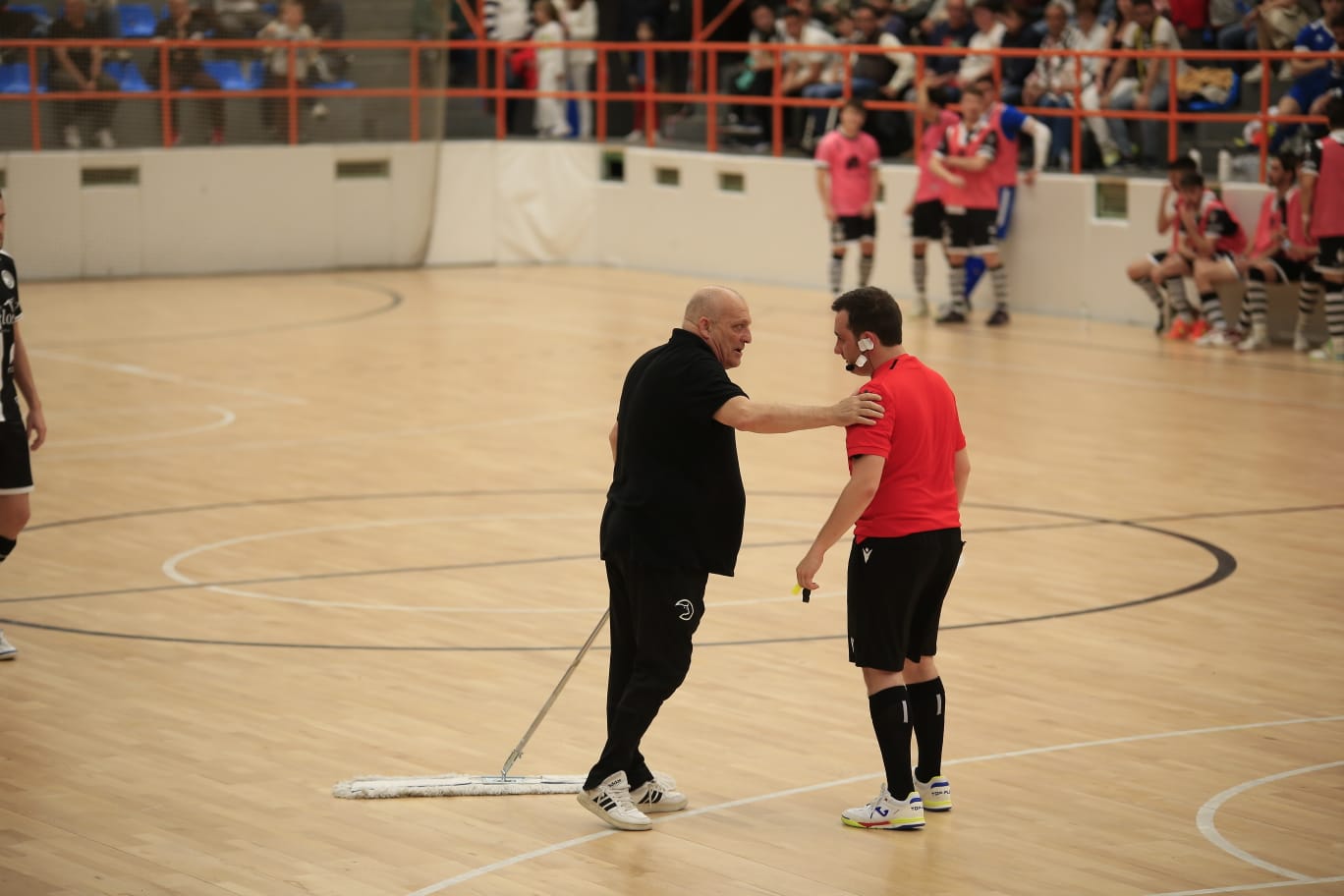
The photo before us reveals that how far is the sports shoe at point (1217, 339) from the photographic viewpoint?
19.8 metres

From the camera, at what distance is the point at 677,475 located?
7.09m

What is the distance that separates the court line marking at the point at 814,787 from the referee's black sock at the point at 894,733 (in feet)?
1.97

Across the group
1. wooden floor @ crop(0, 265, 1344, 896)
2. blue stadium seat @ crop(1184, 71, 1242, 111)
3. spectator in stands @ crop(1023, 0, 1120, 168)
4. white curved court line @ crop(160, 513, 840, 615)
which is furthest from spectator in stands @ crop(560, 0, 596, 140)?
white curved court line @ crop(160, 513, 840, 615)

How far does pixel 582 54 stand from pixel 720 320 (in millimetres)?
21341

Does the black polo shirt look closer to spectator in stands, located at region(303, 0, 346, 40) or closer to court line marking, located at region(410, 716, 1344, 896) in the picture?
court line marking, located at region(410, 716, 1344, 896)

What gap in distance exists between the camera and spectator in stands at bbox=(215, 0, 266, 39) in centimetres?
2588

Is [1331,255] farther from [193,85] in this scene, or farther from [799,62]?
[193,85]

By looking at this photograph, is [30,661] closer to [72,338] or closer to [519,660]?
[519,660]

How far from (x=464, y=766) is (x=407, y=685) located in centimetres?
127

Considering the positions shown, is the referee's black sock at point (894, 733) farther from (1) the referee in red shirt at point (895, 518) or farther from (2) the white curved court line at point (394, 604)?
(2) the white curved court line at point (394, 604)

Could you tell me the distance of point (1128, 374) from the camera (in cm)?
1847

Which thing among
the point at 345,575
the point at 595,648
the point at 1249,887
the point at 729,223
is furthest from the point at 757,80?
the point at 1249,887

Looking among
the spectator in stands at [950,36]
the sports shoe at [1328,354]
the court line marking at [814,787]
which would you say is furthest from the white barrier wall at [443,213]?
the court line marking at [814,787]

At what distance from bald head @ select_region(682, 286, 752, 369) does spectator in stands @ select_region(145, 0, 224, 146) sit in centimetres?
1989
